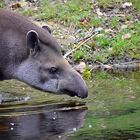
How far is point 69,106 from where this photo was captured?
832 centimetres

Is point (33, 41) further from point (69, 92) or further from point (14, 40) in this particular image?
point (69, 92)

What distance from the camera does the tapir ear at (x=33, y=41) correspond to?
7.90 meters

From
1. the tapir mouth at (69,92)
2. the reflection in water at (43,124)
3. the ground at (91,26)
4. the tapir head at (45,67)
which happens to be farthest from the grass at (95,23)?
the reflection in water at (43,124)

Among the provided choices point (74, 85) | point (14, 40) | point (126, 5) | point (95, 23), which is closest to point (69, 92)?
point (74, 85)

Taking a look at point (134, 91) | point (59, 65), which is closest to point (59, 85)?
point (59, 65)

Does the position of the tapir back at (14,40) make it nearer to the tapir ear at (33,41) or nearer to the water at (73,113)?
the tapir ear at (33,41)

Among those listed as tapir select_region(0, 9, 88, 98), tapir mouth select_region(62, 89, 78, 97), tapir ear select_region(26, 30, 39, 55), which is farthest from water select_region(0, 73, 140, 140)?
tapir ear select_region(26, 30, 39, 55)

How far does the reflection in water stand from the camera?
672 centimetres

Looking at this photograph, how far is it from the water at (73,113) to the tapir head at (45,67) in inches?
11.1

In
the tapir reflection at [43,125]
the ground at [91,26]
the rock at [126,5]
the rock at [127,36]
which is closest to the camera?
the tapir reflection at [43,125]

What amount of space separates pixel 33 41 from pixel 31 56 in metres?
0.25

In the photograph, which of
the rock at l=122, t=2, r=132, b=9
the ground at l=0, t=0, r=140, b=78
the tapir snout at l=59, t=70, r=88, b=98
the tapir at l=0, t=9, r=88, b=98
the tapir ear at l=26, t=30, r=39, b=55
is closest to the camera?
the tapir snout at l=59, t=70, r=88, b=98

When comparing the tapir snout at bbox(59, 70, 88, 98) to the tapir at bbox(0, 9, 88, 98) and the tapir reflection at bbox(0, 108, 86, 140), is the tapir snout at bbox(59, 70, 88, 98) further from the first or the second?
the tapir reflection at bbox(0, 108, 86, 140)

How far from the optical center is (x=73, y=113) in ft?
25.7
